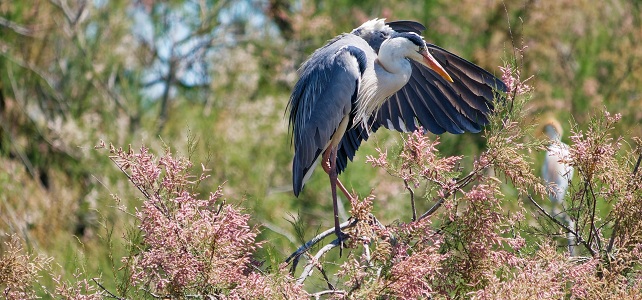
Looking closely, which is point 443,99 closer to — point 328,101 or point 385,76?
point 385,76

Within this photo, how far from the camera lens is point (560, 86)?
38.8 feet

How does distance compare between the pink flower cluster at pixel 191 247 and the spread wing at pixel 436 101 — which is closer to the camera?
the pink flower cluster at pixel 191 247

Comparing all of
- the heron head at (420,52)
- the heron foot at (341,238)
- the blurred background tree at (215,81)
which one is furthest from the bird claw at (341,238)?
the blurred background tree at (215,81)

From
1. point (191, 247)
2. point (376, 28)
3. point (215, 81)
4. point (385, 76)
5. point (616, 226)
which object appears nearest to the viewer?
point (191, 247)

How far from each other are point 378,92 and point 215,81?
22.6 ft

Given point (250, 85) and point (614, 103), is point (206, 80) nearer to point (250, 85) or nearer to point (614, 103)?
point (250, 85)

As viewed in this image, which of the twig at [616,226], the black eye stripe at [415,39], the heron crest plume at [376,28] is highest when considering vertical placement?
the heron crest plume at [376,28]

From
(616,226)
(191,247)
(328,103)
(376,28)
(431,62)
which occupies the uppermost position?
(376,28)

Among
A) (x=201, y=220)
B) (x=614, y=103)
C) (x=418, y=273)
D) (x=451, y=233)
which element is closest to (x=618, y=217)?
(x=451, y=233)

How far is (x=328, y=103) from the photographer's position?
494 centimetres

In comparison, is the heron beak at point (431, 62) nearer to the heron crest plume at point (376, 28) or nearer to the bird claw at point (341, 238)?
the heron crest plume at point (376, 28)

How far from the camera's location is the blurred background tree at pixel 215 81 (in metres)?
9.75

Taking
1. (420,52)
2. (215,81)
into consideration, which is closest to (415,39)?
(420,52)

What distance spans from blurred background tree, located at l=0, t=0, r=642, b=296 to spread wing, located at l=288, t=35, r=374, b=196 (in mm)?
3797
